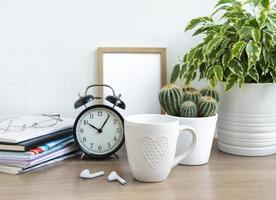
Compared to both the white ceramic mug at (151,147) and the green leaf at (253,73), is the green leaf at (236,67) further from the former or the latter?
the white ceramic mug at (151,147)

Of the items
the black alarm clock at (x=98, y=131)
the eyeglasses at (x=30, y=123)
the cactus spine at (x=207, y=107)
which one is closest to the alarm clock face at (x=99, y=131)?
the black alarm clock at (x=98, y=131)

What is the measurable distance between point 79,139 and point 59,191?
8.8 inches

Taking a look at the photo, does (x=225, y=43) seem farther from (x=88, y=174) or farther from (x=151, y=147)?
(x=88, y=174)

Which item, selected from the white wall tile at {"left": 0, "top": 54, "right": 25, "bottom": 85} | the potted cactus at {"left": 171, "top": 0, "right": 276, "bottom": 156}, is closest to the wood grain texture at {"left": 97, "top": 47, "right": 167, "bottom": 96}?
the potted cactus at {"left": 171, "top": 0, "right": 276, "bottom": 156}

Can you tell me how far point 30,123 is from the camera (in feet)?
3.47

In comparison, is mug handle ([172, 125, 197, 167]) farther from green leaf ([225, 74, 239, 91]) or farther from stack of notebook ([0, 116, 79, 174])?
stack of notebook ([0, 116, 79, 174])

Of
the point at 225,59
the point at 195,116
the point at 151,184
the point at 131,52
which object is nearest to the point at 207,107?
the point at 195,116

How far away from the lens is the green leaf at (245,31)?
0.97m

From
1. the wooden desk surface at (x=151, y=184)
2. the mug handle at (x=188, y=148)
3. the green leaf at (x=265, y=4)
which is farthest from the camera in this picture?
the green leaf at (x=265, y=4)

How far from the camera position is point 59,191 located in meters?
0.80

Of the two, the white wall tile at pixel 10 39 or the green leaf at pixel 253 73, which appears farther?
the white wall tile at pixel 10 39

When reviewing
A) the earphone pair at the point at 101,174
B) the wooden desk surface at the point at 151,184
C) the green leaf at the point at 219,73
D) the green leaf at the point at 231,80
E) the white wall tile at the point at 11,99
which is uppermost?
the green leaf at the point at 219,73

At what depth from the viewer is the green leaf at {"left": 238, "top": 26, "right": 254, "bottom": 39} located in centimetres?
97

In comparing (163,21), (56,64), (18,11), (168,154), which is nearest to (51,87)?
(56,64)
